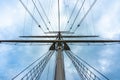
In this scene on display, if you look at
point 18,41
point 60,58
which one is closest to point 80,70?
point 60,58

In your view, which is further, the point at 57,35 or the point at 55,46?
the point at 57,35

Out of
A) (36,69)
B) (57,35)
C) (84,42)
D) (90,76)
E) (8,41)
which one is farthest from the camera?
(57,35)

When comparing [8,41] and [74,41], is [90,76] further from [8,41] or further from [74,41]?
[8,41]

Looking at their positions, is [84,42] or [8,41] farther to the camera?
[84,42]

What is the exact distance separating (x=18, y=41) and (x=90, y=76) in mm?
6409

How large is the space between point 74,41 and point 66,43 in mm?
1062

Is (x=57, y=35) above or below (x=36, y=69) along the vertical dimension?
above

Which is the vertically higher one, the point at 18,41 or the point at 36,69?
the point at 18,41

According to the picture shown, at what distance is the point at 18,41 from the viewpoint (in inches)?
685

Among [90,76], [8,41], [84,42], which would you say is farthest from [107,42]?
[8,41]

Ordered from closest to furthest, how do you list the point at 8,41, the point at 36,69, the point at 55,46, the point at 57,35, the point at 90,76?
1. the point at 90,76
2. the point at 36,69
3. the point at 8,41
4. the point at 55,46
5. the point at 57,35

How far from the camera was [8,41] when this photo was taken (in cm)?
1728

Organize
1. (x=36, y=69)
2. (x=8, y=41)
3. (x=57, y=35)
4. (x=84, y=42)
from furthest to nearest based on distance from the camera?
(x=57, y=35) < (x=84, y=42) < (x=8, y=41) < (x=36, y=69)

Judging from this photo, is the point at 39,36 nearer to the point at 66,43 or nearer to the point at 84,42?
the point at 66,43
